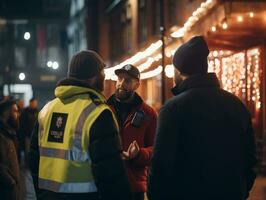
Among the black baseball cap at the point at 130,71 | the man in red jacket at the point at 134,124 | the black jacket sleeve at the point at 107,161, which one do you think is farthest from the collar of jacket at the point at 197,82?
the black baseball cap at the point at 130,71

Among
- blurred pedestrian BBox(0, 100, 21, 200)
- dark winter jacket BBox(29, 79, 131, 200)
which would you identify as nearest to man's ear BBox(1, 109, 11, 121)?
blurred pedestrian BBox(0, 100, 21, 200)

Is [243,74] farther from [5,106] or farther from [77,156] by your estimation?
[77,156]

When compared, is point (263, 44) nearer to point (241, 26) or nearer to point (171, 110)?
point (241, 26)

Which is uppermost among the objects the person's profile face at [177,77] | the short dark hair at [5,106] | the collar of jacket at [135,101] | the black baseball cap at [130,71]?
the black baseball cap at [130,71]

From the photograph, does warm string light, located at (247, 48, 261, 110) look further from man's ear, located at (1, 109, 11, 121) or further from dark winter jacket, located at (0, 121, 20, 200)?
dark winter jacket, located at (0, 121, 20, 200)

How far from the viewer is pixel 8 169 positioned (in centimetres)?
673

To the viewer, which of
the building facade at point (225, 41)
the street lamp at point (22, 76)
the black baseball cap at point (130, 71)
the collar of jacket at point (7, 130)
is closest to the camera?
the black baseball cap at point (130, 71)

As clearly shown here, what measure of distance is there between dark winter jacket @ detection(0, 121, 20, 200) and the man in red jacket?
1.20 metres

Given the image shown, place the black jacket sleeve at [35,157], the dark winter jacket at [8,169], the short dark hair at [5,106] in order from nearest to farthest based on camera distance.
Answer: the black jacket sleeve at [35,157]
the dark winter jacket at [8,169]
the short dark hair at [5,106]

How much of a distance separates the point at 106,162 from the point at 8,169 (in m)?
2.75

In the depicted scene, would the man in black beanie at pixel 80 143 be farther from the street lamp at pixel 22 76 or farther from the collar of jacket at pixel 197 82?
the street lamp at pixel 22 76

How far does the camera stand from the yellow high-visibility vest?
14.2 ft

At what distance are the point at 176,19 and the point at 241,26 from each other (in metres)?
8.22

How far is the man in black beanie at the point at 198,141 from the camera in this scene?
4.01 meters
